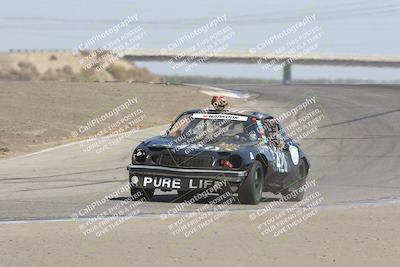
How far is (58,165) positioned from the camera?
19.5 metres

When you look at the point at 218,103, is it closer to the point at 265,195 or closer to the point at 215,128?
the point at 215,128

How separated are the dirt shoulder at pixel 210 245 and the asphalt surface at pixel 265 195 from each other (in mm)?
1392

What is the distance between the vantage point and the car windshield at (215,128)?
13039 millimetres

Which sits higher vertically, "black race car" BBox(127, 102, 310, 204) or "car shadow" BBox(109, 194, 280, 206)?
"black race car" BBox(127, 102, 310, 204)

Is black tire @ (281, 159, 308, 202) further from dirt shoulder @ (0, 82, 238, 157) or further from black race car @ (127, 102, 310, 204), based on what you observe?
→ dirt shoulder @ (0, 82, 238, 157)

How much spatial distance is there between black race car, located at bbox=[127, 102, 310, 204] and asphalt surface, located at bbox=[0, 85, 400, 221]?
1.03 feet

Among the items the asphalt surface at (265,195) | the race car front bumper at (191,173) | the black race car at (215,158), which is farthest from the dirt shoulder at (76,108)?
the race car front bumper at (191,173)

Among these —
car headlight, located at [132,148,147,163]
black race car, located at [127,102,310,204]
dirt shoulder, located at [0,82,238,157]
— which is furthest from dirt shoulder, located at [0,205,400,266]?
dirt shoulder, located at [0,82,238,157]

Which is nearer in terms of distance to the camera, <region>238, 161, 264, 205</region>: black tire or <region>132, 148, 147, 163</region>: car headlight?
<region>238, 161, 264, 205</region>: black tire

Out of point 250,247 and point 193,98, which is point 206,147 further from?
point 193,98

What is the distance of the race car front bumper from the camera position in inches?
478

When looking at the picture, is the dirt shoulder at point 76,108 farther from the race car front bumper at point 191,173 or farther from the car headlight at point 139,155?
the race car front bumper at point 191,173

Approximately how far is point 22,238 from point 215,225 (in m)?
2.23

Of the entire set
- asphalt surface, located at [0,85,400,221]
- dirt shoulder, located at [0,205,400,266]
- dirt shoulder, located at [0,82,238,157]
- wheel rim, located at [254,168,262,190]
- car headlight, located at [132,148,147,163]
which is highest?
dirt shoulder, located at [0,205,400,266]
